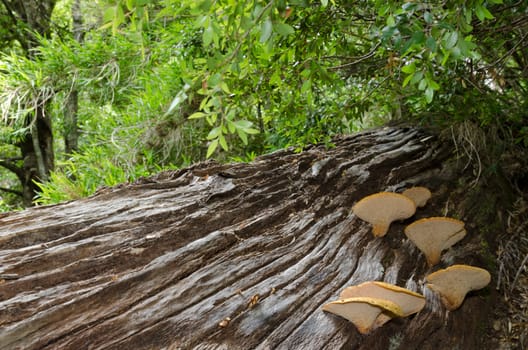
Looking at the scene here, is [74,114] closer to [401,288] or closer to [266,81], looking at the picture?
[266,81]

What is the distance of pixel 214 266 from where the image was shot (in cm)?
130

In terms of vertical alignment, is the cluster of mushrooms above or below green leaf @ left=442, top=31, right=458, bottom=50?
below

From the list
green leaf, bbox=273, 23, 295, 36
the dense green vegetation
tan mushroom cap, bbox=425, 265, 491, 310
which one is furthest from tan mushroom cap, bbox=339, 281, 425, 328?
green leaf, bbox=273, 23, 295, 36

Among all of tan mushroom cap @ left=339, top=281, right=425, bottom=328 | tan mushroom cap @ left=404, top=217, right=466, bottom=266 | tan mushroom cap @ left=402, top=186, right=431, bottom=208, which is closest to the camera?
tan mushroom cap @ left=339, top=281, right=425, bottom=328

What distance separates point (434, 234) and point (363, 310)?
63 cm

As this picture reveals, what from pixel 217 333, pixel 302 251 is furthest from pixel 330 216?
pixel 217 333

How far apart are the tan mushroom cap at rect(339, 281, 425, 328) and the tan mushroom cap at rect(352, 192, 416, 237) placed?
17.2 inches

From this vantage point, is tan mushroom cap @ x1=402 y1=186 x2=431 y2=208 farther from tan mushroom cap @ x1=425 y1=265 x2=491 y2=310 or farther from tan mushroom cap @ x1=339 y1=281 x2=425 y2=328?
tan mushroom cap @ x1=339 y1=281 x2=425 y2=328

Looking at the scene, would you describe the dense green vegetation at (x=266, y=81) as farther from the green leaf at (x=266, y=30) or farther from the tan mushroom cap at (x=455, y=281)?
the tan mushroom cap at (x=455, y=281)

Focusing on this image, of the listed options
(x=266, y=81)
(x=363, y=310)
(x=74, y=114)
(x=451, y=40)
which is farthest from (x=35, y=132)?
(x=451, y=40)

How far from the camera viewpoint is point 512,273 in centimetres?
198

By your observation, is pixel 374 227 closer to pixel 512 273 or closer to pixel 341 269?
pixel 341 269

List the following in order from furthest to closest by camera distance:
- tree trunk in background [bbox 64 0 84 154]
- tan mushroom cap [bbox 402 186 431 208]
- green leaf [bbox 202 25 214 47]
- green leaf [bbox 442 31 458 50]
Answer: tree trunk in background [bbox 64 0 84 154]
tan mushroom cap [bbox 402 186 431 208]
green leaf [bbox 442 31 458 50]
green leaf [bbox 202 25 214 47]

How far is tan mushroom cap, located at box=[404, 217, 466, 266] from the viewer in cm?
152
